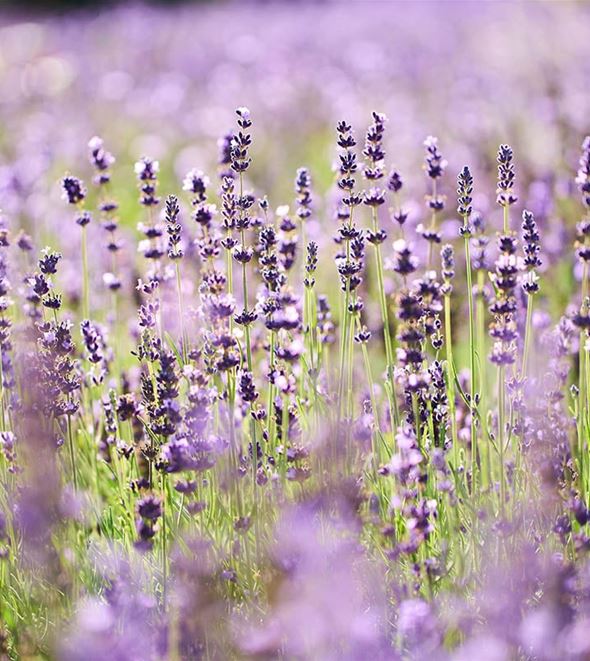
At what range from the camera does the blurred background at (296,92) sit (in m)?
6.16

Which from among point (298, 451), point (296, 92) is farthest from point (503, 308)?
point (296, 92)

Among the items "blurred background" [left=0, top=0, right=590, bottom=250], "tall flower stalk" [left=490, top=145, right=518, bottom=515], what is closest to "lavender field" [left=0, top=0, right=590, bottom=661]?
"tall flower stalk" [left=490, top=145, right=518, bottom=515]

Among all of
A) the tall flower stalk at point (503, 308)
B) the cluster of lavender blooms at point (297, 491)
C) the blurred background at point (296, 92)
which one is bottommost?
the cluster of lavender blooms at point (297, 491)

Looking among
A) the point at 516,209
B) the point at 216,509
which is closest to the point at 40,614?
the point at 216,509

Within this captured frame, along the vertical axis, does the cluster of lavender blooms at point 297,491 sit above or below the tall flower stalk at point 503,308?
below

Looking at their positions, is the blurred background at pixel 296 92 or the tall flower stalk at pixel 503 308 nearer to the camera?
the tall flower stalk at pixel 503 308

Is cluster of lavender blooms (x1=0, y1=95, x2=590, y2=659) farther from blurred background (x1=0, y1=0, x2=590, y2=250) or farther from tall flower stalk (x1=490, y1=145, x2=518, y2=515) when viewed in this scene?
blurred background (x1=0, y1=0, x2=590, y2=250)

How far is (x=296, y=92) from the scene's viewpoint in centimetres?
984

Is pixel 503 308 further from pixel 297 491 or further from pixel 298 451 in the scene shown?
pixel 297 491

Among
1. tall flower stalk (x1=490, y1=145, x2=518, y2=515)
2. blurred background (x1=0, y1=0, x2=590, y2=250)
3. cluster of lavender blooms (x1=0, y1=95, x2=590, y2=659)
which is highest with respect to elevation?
blurred background (x1=0, y1=0, x2=590, y2=250)

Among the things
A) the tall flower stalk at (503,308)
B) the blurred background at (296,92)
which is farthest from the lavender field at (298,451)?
the blurred background at (296,92)

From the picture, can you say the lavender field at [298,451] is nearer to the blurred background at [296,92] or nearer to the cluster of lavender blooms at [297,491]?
the cluster of lavender blooms at [297,491]

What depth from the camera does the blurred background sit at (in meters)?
6.16

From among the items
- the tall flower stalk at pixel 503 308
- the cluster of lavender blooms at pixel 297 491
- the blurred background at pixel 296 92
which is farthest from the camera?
the blurred background at pixel 296 92
